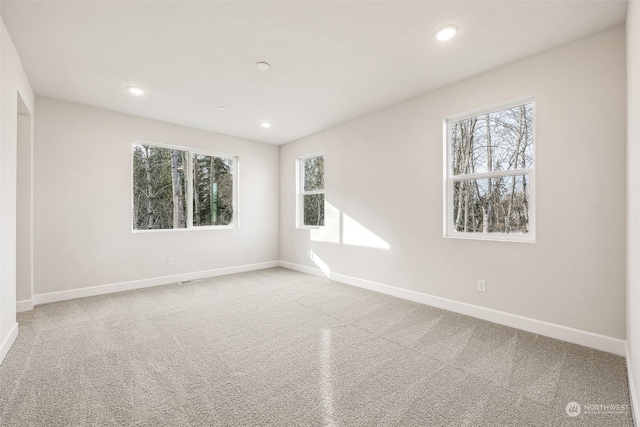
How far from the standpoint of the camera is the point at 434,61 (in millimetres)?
2752

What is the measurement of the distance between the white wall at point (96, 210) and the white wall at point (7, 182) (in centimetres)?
117

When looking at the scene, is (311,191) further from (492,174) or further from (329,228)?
(492,174)

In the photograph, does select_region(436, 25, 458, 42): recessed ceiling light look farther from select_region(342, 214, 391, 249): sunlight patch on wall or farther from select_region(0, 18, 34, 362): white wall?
select_region(0, 18, 34, 362): white wall

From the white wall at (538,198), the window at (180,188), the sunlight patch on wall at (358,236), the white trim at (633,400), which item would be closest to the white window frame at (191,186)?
the window at (180,188)

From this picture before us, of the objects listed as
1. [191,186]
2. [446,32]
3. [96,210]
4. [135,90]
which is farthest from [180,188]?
[446,32]

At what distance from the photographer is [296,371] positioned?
2043 millimetres

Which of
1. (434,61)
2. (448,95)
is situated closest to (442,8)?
(434,61)

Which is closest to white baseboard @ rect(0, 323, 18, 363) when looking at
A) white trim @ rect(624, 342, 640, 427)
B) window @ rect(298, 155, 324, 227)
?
window @ rect(298, 155, 324, 227)

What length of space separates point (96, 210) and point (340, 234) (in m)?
3.51

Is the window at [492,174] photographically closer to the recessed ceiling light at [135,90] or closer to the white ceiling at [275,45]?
the white ceiling at [275,45]

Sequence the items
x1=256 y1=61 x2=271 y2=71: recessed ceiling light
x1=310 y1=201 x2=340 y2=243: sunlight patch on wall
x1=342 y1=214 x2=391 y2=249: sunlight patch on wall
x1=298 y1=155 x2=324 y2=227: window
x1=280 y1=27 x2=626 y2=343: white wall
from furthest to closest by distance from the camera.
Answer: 1. x1=298 y1=155 x2=324 y2=227: window
2. x1=310 y1=201 x2=340 y2=243: sunlight patch on wall
3. x1=342 y1=214 x2=391 y2=249: sunlight patch on wall
4. x1=256 y1=61 x2=271 y2=71: recessed ceiling light
5. x1=280 y1=27 x2=626 y2=343: white wall

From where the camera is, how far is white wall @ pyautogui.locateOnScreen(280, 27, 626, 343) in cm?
229

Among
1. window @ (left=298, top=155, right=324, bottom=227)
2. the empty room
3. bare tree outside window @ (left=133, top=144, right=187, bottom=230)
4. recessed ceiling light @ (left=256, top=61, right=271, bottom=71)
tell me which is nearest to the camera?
the empty room

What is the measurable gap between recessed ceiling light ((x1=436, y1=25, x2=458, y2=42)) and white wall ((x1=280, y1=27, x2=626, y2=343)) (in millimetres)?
907
